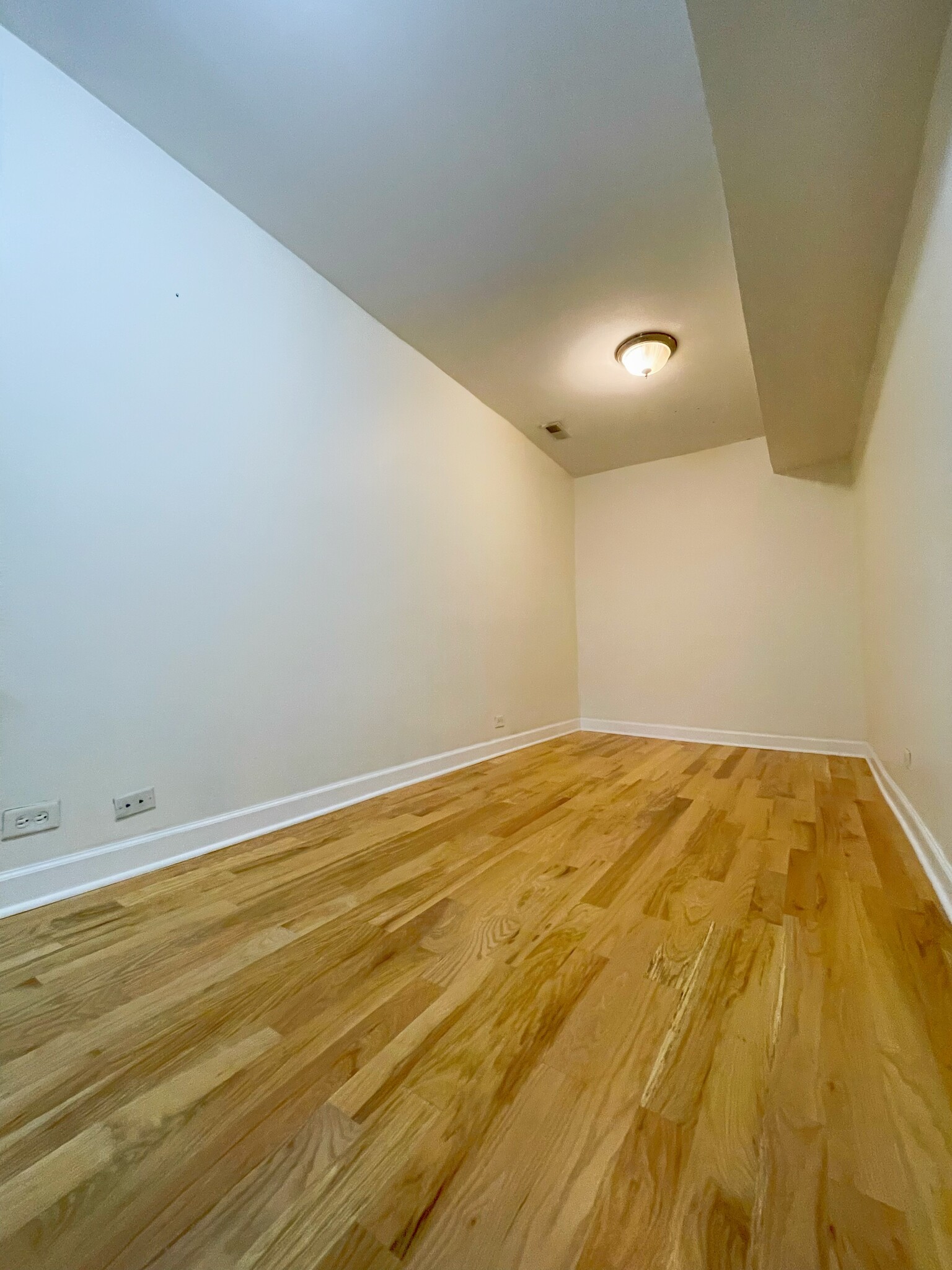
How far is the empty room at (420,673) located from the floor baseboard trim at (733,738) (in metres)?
0.50

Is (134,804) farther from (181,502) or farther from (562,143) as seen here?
(562,143)

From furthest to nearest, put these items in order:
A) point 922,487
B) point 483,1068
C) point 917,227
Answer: point 922,487, point 917,227, point 483,1068

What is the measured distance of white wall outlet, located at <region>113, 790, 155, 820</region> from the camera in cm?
167

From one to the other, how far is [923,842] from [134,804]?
9.14 ft

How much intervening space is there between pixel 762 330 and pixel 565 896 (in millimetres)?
2544

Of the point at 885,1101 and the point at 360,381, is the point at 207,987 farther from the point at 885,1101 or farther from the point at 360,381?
the point at 360,381

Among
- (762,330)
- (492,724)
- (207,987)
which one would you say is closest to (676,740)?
(492,724)

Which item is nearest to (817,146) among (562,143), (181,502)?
(562,143)

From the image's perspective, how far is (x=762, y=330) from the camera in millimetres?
2227

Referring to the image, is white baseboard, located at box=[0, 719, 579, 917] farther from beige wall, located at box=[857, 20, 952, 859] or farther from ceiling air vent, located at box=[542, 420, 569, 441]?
ceiling air vent, located at box=[542, 420, 569, 441]

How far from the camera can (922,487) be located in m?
1.67

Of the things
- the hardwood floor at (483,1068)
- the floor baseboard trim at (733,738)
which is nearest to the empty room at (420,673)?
the hardwood floor at (483,1068)

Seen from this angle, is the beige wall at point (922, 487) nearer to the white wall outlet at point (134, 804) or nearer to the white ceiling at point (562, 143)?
the white ceiling at point (562, 143)

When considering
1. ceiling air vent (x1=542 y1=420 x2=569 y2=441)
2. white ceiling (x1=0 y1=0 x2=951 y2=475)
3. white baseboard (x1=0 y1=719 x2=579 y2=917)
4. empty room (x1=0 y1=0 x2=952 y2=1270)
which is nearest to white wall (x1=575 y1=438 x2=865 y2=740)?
empty room (x1=0 y1=0 x2=952 y2=1270)
